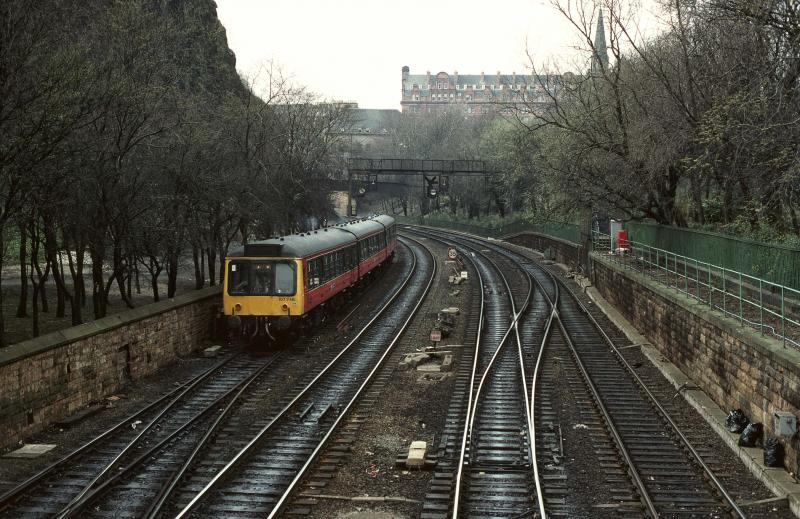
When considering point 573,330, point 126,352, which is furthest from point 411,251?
point 126,352

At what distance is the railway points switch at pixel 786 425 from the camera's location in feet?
35.2

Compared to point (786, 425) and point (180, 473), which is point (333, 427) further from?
point (786, 425)

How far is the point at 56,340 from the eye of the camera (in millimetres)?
13883

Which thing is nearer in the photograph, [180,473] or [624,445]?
[180,473]

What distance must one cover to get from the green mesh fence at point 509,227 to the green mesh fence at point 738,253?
16483mm

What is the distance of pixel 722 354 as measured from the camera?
14.4 metres

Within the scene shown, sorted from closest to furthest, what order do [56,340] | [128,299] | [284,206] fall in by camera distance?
1. [56,340]
2. [128,299]
3. [284,206]

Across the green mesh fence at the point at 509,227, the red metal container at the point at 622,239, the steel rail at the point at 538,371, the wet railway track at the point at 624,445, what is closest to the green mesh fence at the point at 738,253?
the red metal container at the point at 622,239

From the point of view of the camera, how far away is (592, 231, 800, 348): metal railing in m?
13.3

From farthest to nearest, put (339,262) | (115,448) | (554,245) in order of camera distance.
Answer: (554,245) < (339,262) < (115,448)

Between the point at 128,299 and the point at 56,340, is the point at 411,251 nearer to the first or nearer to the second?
the point at 128,299

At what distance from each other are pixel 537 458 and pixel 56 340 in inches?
332

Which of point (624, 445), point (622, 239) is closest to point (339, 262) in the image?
point (622, 239)

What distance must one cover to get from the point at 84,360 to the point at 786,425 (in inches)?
467
